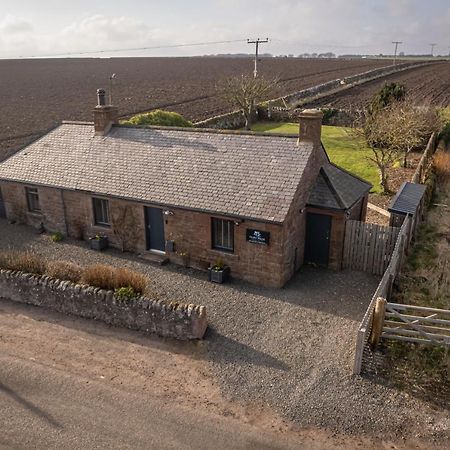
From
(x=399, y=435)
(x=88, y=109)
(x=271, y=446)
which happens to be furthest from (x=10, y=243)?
(x=88, y=109)

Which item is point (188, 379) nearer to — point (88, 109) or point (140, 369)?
point (140, 369)

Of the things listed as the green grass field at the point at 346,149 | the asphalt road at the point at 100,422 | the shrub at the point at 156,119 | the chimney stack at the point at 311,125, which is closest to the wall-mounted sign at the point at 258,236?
the chimney stack at the point at 311,125

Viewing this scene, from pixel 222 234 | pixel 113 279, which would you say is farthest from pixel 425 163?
pixel 113 279

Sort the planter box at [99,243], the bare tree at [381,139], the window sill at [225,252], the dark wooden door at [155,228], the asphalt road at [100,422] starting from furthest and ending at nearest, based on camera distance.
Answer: the bare tree at [381,139] < the planter box at [99,243] < the dark wooden door at [155,228] < the window sill at [225,252] < the asphalt road at [100,422]

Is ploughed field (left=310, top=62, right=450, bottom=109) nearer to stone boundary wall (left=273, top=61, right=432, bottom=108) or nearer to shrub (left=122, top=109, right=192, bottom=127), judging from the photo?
stone boundary wall (left=273, top=61, right=432, bottom=108)

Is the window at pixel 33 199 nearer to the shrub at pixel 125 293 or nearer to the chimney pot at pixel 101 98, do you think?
the chimney pot at pixel 101 98

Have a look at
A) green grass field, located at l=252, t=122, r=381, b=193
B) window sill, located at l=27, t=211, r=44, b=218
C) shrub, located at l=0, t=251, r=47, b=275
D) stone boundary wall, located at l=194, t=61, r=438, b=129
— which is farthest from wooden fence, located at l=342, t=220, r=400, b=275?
stone boundary wall, located at l=194, t=61, r=438, b=129

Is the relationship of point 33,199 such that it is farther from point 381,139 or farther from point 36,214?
point 381,139
